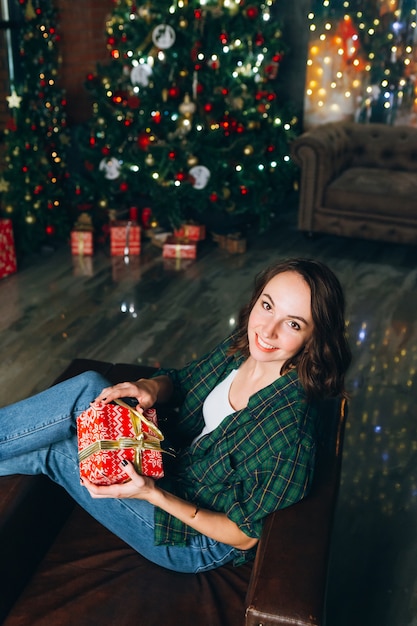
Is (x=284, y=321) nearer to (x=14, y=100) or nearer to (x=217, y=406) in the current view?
(x=217, y=406)

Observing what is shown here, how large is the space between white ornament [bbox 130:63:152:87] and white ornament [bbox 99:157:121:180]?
57 cm

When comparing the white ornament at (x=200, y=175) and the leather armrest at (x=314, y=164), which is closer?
the white ornament at (x=200, y=175)

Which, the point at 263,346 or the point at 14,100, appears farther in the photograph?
the point at 14,100

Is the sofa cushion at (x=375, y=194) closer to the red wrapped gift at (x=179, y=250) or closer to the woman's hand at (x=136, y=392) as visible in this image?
the red wrapped gift at (x=179, y=250)

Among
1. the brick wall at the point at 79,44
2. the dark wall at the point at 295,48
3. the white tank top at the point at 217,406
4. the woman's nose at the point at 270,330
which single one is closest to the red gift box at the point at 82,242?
the brick wall at the point at 79,44

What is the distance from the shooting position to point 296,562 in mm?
1353

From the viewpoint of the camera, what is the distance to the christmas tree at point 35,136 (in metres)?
4.46

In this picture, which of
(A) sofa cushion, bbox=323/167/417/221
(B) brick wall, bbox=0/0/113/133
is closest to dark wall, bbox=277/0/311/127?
(A) sofa cushion, bbox=323/167/417/221

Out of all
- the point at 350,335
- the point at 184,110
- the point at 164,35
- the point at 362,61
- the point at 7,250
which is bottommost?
the point at 350,335

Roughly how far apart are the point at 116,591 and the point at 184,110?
145 inches

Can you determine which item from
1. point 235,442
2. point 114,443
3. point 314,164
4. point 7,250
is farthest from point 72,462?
point 314,164

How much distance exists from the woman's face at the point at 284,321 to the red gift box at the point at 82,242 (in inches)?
133

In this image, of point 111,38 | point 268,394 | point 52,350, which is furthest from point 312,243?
point 268,394

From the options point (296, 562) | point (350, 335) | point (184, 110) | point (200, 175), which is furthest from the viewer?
point (200, 175)
